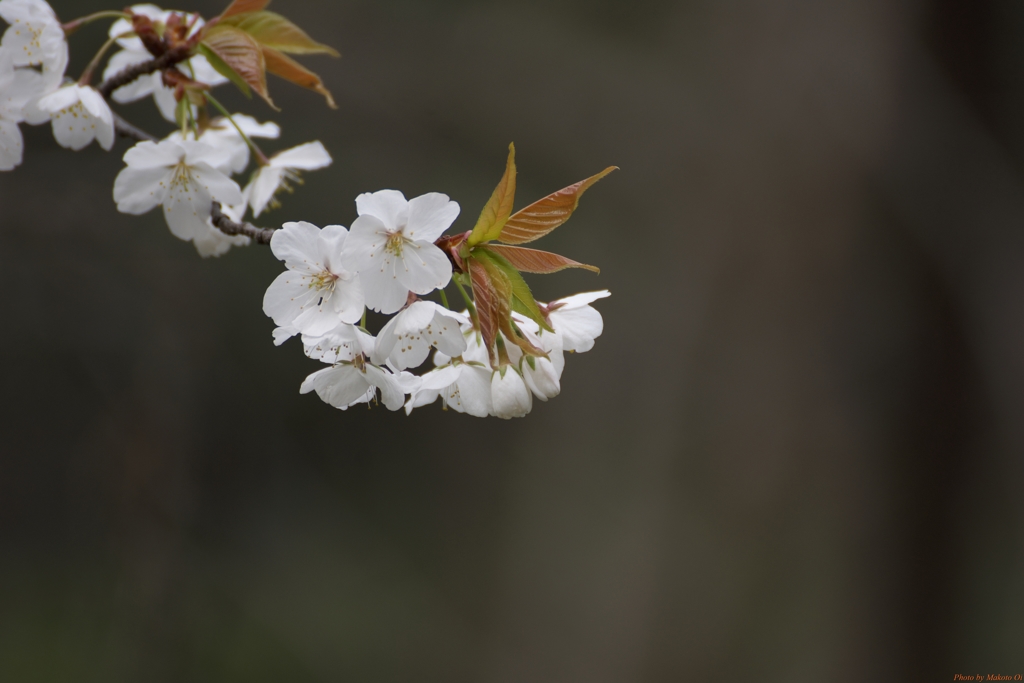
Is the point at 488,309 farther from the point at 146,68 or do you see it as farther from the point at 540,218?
the point at 146,68

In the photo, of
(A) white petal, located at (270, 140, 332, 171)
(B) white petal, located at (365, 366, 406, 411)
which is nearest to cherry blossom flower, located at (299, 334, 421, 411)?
(B) white petal, located at (365, 366, 406, 411)

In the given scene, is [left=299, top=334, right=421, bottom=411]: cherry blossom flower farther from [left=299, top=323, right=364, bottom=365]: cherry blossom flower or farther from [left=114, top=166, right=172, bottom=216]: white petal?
[left=114, top=166, right=172, bottom=216]: white petal

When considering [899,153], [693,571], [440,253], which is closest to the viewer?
[440,253]

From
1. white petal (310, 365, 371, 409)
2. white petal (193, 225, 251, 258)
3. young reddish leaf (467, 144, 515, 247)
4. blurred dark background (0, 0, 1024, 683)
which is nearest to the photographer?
young reddish leaf (467, 144, 515, 247)

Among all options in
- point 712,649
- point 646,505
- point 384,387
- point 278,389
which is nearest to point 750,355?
point 646,505

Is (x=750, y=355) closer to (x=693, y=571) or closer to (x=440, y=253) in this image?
(x=693, y=571)
